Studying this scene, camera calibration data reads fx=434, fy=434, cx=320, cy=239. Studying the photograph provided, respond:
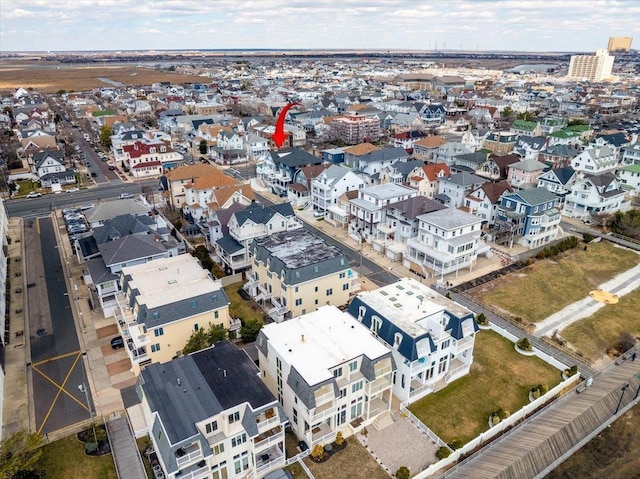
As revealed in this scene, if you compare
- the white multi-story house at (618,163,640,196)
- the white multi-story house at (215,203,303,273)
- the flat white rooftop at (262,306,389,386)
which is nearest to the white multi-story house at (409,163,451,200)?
the white multi-story house at (215,203,303,273)

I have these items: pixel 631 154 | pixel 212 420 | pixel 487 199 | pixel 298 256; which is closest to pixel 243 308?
pixel 298 256

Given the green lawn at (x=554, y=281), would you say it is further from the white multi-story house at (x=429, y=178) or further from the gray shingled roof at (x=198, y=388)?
the gray shingled roof at (x=198, y=388)

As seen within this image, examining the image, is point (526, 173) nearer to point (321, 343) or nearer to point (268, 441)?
point (321, 343)

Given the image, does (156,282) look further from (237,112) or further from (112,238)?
(237,112)

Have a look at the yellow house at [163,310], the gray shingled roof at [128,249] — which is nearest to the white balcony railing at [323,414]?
the yellow house at [163,310]

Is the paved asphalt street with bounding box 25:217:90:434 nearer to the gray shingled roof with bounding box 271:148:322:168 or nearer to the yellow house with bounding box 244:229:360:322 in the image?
the yellow house with bounding box 244:229:360:322

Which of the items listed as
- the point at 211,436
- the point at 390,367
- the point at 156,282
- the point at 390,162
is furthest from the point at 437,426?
the point at 390,162
